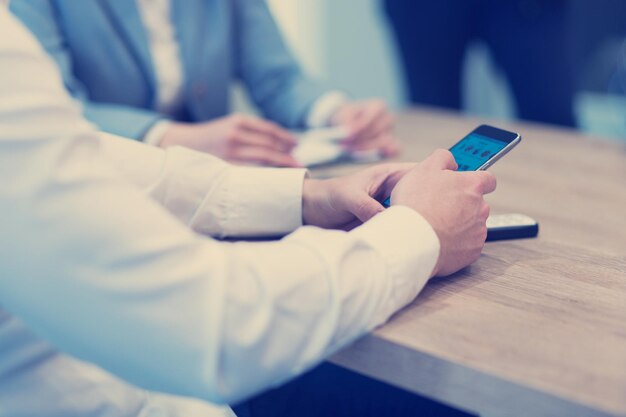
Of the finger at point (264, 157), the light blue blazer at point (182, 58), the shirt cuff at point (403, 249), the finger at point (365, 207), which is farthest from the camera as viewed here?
the light blue blazer at point (182, 58)

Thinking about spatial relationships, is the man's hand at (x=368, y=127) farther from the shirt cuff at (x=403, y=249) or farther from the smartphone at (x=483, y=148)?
the shirt cuff at (x=403, y=249)

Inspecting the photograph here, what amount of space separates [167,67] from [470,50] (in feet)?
4.82

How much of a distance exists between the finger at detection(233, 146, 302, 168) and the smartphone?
0.98 feet

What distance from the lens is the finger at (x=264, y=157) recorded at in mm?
978

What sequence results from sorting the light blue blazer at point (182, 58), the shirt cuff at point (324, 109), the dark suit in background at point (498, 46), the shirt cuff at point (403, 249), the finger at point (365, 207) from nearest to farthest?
the shirt cuff at point (403, 249), the finger at point (365, 207), the light blue blazer at point (182, 58), the shirt cuff at point (324, 109), the dark suit in background at point (498, 46)

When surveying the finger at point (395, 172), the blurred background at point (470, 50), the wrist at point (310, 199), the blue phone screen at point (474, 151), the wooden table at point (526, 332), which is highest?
the blue phone screen at point (474, 151)

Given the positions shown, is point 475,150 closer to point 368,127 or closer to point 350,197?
point 350,197

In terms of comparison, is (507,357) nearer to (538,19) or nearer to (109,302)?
(109,302)

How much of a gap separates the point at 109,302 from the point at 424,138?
2.74 ft

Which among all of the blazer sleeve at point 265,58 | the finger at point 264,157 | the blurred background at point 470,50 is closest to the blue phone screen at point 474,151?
the finger at point 264,157

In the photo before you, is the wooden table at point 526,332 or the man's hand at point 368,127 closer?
the wooden table at point 526,332

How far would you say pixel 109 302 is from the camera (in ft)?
1.47

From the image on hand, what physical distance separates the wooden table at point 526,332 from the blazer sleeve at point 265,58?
72cm

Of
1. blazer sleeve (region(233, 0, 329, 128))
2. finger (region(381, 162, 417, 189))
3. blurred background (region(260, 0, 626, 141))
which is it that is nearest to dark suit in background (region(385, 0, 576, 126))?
blurred background (region(260, 0, 626, 141))
